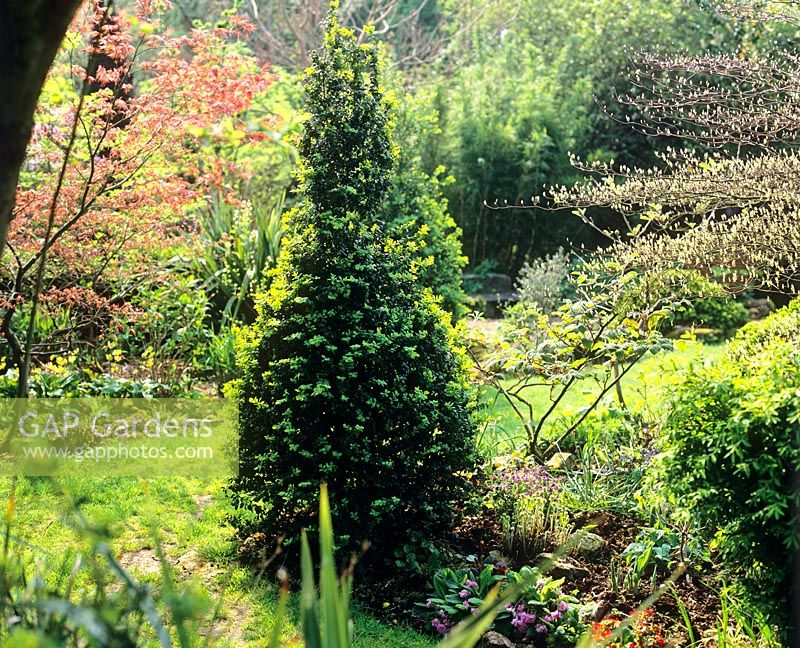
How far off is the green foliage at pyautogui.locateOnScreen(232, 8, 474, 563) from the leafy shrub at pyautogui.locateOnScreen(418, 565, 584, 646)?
37 cm

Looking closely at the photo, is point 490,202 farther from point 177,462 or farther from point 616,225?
point 177,462

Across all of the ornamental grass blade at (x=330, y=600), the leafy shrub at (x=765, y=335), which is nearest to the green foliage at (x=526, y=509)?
the leafy shrub at (x=765, y=335)

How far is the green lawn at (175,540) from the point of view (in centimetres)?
370

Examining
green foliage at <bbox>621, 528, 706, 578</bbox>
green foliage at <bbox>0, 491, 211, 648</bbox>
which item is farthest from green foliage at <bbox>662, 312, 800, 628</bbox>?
green foliage at <bbox>0, 491, 211, 648</bbox>

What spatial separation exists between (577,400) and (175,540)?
13.1ft

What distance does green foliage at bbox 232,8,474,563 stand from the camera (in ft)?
13.3

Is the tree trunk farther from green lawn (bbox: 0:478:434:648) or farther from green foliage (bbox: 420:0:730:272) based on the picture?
green foliage (bbox: 420:0:730:272)

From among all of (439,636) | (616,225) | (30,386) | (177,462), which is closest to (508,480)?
(439,636)

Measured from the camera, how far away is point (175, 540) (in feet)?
15.0

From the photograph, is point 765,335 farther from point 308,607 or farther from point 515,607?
point 308,607

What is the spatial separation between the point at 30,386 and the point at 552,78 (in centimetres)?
997

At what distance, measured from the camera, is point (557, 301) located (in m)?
9.49

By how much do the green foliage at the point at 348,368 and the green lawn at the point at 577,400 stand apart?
0.97 m

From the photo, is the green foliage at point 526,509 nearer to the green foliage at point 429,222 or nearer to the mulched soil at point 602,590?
the mulched soil at point 602,590
